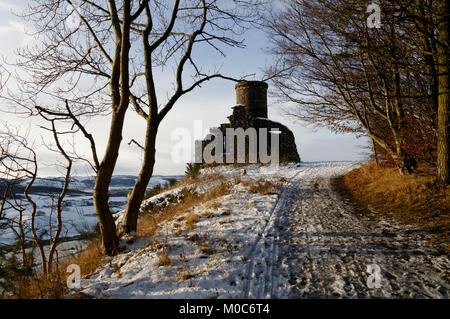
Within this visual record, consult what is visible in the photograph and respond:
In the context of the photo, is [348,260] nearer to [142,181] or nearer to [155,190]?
[142,181]

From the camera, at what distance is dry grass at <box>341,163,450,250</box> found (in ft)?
17.3

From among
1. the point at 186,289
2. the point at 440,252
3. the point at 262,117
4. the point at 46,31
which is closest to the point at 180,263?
the point at 186,289

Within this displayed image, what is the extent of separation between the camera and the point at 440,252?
13.5ft

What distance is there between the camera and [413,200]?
689 centimetres

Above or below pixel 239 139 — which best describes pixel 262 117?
above

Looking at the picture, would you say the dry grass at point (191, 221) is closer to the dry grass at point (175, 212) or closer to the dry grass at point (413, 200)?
the dry grass at point (175, 212)

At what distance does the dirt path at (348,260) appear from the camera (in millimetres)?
3227

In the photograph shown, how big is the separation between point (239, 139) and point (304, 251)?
19.5 metres

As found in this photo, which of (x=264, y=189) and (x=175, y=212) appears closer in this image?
(x=175, y=212)

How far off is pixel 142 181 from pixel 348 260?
4.74 m

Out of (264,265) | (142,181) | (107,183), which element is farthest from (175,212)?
(264,265)

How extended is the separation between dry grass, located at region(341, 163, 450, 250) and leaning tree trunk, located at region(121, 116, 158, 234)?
621cm
